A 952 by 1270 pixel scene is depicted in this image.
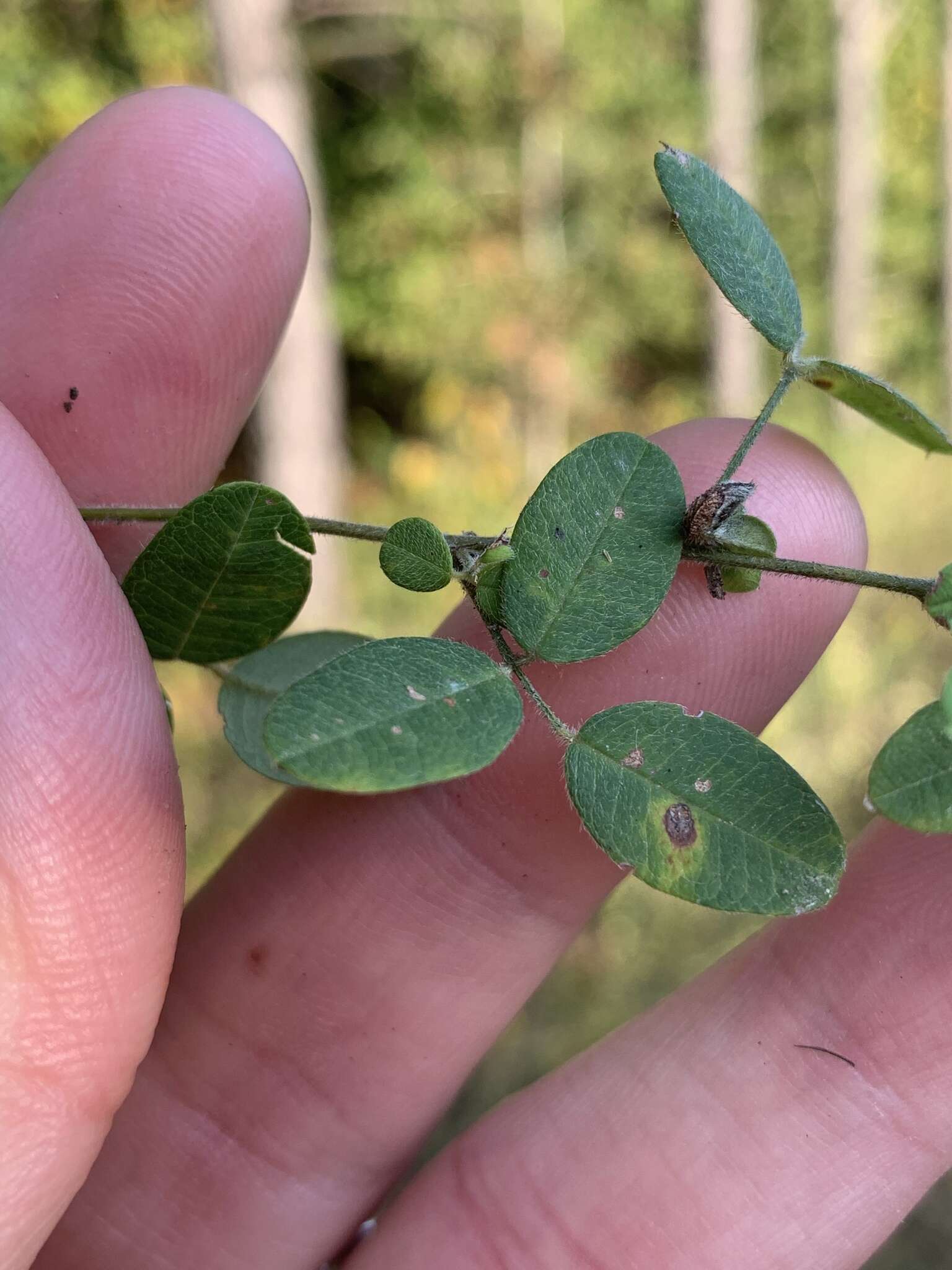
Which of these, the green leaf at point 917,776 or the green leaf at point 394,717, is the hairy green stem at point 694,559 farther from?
the green leaf at point 917,776

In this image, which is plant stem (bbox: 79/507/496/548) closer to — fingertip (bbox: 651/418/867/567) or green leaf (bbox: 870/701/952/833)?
fingertip (bbox: 651/418/867/567)

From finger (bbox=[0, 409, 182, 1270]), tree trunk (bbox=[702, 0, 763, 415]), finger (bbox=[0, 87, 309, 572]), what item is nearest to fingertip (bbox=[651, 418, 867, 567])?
finger (bbox=[0, 87, 309, 572])

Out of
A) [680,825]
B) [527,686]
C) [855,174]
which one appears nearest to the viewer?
[680,825]

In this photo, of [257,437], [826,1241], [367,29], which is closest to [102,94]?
[367,29]

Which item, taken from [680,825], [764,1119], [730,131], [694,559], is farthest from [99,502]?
[730,131]

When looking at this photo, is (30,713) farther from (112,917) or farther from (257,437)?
(257,437)

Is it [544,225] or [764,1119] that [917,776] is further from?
[544,225]
